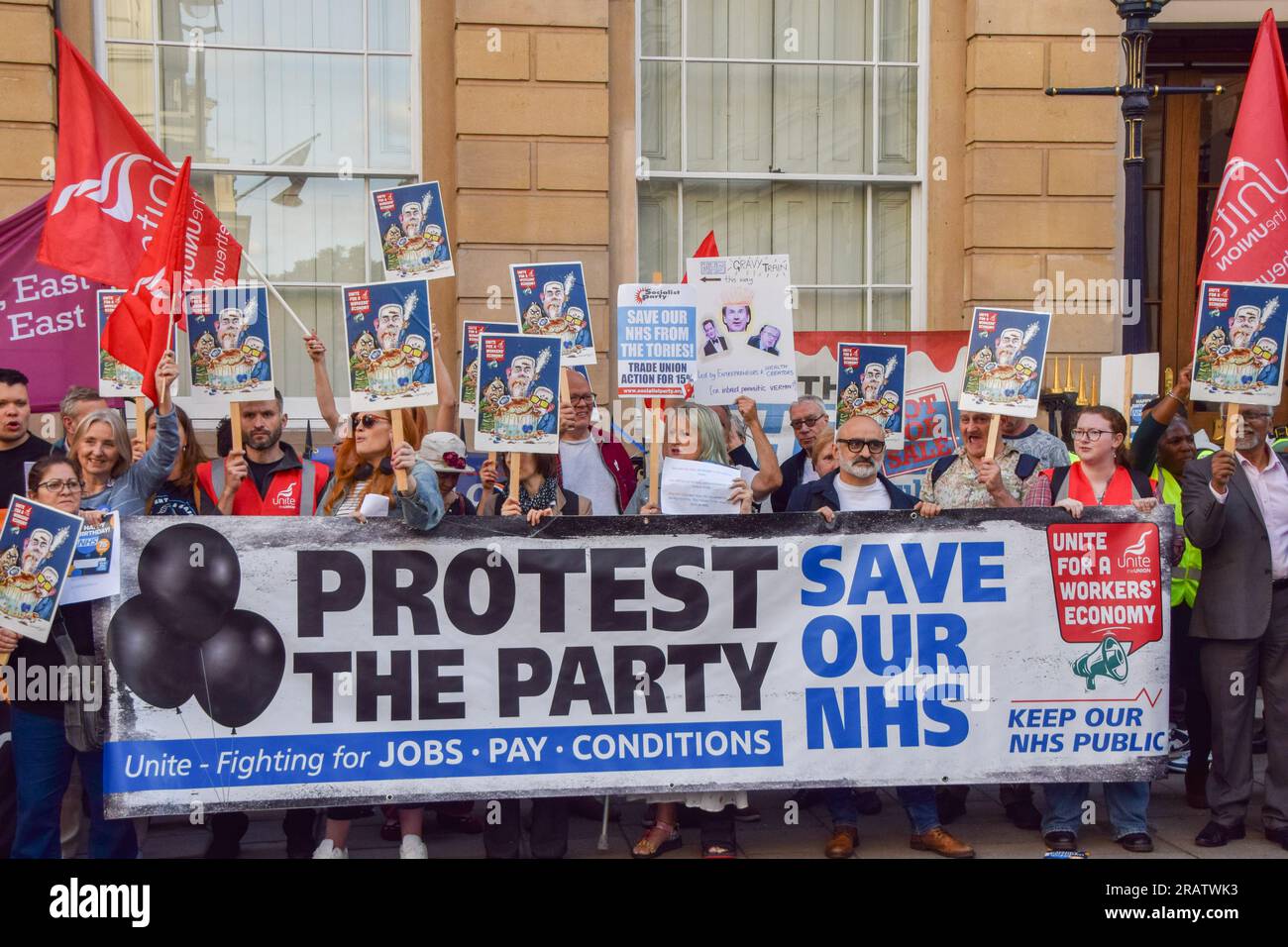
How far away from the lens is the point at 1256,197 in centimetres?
654

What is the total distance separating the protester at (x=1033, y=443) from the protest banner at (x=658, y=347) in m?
1.82

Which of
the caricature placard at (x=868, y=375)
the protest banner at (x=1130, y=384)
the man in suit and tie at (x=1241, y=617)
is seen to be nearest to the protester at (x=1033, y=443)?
the protest banner at (x=1130, y=384)

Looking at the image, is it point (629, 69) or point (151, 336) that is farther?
point (629, 69)

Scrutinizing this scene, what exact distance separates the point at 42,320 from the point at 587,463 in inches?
128

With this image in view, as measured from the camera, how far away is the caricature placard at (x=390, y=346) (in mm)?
5699

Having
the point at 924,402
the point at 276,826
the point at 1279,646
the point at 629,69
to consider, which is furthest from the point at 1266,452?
the point at 629,69

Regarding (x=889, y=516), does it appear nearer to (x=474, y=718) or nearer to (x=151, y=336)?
(x=474, y=718)

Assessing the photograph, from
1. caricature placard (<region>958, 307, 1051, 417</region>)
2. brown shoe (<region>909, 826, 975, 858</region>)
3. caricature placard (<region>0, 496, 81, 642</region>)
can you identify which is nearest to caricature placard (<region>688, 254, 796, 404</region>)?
caricature placard (<region>958, 307, 1051, 417</region>)

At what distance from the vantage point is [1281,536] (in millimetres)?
6297

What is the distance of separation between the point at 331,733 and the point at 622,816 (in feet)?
5.62

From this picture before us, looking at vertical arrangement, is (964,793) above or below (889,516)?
below

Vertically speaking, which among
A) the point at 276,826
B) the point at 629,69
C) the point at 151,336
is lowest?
the point at 276,826

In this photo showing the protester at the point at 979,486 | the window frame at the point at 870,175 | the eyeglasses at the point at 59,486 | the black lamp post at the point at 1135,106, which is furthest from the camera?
the window frame at the point at 870,175

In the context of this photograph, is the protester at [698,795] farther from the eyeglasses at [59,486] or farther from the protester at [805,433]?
the eyeglasses at [59,486]
